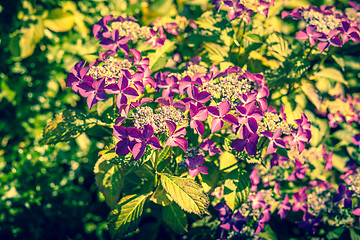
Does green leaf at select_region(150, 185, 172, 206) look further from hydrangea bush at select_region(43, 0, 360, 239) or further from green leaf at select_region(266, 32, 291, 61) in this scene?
green leaf at select_region(266, 32, 291, 61)

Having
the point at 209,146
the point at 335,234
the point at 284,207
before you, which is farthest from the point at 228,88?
the point at 335,234

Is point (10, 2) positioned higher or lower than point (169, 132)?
higher

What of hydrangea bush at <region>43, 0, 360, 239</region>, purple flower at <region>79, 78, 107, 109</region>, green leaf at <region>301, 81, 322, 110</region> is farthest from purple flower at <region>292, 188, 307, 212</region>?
purple flower at <region>79, 78, 107, 109</region>

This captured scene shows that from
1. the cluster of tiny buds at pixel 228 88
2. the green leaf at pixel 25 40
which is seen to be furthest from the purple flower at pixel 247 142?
the green leaf at pixel 25 40

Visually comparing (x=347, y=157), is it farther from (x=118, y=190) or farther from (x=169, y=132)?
(x=118, y=190)

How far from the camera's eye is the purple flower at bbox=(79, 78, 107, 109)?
42.3 inches

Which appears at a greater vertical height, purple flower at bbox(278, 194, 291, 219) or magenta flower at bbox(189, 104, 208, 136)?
magenta flower at bbox(189, 104, 208, 136)

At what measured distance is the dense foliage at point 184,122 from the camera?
115 centimetres

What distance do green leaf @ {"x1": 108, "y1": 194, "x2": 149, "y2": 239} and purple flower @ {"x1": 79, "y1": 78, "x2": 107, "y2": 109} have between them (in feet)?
1.82

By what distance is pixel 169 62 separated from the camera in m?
1.66

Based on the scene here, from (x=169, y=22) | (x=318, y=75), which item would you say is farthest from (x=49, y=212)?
(x=318, y=75)

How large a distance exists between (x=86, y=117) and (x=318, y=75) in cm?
140

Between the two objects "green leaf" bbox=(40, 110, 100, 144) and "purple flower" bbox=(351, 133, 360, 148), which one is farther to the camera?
"purple flower" bbox=(351, 133, 360, 148)

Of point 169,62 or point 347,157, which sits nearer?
point 169,62
